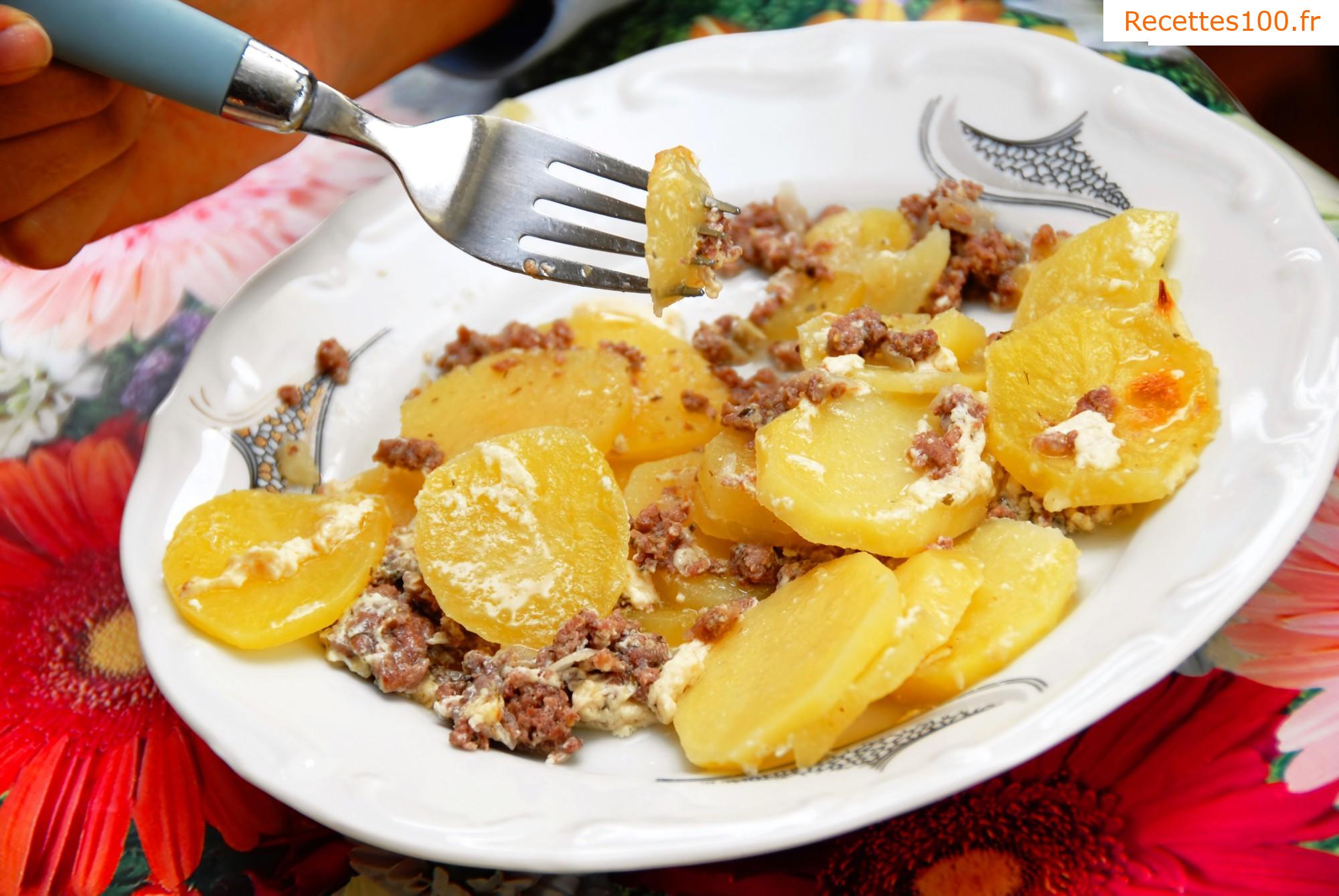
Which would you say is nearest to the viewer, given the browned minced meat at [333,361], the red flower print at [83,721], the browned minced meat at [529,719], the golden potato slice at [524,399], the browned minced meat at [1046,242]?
the browned minced meat at [529,719]

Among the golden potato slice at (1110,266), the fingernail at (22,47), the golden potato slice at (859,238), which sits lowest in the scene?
the golden potato slice at (859,238)

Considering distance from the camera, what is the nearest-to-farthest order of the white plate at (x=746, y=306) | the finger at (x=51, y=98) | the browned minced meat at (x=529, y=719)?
the white plate at (x=746, y=306) → the browned minced meat at (x=529, y=719) → the finger at (x=51, y=98)

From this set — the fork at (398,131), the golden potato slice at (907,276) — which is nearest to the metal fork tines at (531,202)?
the fork at (398,131)

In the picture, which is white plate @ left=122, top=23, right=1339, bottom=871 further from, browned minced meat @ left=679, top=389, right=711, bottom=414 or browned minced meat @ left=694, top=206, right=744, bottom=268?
browned minced meat @ left=694, top=206, right=744, bottom=268

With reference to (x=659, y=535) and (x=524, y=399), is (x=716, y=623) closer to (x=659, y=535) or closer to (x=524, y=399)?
(x=659, y=535)

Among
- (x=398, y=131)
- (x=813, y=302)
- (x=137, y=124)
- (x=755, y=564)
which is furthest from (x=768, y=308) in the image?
(x=137, y=124)

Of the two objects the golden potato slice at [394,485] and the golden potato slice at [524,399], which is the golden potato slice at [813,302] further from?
the golden potato slice at [394,485]
